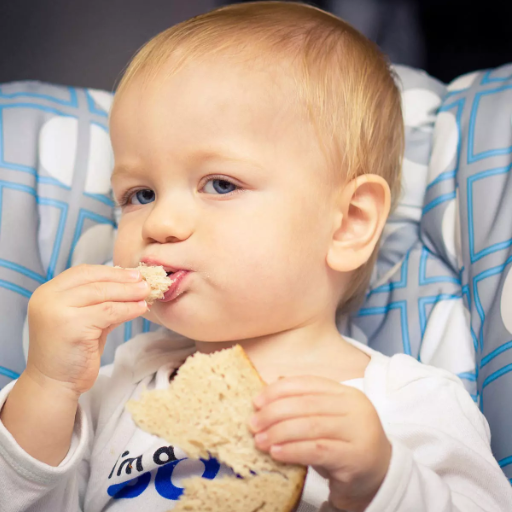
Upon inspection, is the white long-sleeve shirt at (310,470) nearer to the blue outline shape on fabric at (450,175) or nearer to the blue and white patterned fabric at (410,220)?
the blue and white patterned fabric at (410,220)

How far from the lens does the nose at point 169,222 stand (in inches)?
33.9

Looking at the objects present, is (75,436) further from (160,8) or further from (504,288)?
(160,8)

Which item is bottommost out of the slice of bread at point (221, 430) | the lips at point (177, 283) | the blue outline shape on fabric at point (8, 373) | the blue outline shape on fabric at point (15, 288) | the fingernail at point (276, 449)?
the blue outline shape on fabric at point (8, 373)

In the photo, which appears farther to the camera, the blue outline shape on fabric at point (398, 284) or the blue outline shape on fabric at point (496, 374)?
the blue outline shape on fabric at point (398, 284)

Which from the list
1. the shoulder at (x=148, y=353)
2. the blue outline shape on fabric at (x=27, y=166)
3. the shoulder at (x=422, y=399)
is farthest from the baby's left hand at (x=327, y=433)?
the blue outline shape on fabric at (x=27, y=166)

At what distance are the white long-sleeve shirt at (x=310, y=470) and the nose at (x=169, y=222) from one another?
0.91ft

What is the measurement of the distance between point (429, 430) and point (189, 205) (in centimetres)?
46

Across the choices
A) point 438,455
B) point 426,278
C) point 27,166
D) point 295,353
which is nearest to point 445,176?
point 426,278

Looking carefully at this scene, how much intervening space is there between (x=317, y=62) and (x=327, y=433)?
1.92 feet

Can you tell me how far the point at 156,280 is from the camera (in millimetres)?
845

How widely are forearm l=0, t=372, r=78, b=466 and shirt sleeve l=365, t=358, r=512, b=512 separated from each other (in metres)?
0.44

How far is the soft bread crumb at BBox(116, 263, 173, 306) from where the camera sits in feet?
2.77

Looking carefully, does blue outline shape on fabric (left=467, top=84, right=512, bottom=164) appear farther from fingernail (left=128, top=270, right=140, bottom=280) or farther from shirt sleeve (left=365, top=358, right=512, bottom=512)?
fingernail (left=128, top=270, right=140, bottom=280)

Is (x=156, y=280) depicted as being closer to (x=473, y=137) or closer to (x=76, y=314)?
(x=76, y=314)
